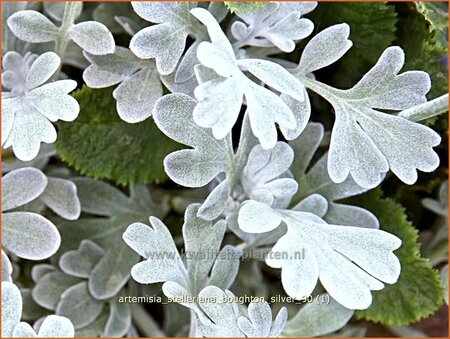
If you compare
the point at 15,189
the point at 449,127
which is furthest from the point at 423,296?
the point at 15,189

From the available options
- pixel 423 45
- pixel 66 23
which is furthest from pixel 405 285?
pixel 66 23

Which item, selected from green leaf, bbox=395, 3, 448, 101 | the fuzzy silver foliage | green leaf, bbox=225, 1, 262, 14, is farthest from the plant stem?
green leaf, bbox=395, 3, 448, 101

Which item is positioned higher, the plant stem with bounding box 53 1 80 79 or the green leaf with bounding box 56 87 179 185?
the plant stem with bounding box 53 1 80 79

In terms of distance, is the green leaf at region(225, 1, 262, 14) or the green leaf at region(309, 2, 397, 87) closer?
the green leaf at region(225, 1, 262, 14)

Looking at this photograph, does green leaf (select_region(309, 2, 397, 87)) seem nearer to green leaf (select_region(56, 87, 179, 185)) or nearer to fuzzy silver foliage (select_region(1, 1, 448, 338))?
fuzzy silver foliage (select_region(1, 1, 448, 338))

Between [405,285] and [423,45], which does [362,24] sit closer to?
[423,45]
